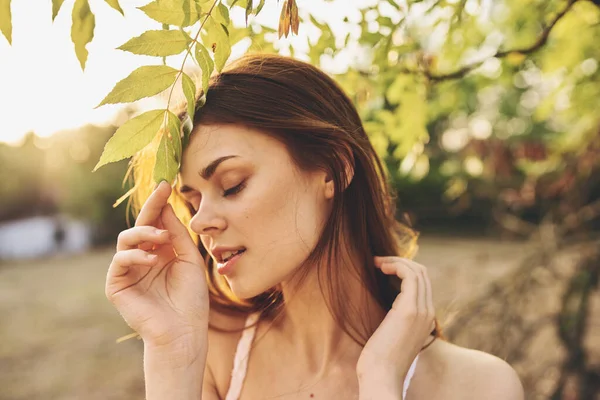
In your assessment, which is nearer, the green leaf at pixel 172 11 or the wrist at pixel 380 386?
the green leaf at pixel 172 11

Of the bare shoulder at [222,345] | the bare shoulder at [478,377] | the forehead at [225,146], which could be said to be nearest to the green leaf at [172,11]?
the forehead at [225,146]

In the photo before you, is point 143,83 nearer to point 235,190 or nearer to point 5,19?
point 5,19

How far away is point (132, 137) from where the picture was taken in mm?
1281

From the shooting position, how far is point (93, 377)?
7.18 m

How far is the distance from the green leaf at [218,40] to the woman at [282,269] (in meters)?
0.41

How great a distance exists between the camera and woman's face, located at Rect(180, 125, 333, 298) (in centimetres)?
162

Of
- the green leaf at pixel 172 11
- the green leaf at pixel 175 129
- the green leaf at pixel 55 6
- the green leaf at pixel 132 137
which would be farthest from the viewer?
the green leaf at pixel 175 129

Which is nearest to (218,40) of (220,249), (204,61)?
(204,61)

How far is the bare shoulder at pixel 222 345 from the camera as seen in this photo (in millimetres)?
1979

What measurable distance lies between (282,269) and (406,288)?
40 centimetres

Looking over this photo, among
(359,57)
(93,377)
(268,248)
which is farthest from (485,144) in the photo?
(93,377)

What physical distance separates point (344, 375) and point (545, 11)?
5.58ft

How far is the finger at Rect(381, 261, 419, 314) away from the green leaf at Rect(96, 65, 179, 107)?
0.97 meters

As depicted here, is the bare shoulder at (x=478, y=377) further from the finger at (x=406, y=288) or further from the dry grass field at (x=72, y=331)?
the dry grass field at (x=72, y=331)
